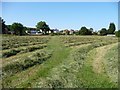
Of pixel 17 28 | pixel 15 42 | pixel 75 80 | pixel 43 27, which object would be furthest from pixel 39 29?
pixel 75 80

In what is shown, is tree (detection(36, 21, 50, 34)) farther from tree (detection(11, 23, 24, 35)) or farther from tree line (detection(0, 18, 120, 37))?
tree (detection(11, 23, 24, 35))

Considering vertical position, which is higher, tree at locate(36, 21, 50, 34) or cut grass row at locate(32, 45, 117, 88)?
tree at locate(36, 21, 50, 34)

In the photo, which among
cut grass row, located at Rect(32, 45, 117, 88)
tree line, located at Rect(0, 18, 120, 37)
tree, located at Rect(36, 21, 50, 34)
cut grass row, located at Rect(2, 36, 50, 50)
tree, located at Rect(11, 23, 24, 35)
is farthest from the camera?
tree, located at Rect(36, 21, 50, 34)

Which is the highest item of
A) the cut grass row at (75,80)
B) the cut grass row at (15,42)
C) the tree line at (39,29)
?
the tree line at (39,29)

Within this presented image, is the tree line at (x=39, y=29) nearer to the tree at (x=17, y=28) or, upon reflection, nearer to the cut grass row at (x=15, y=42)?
the tree at (x=17, y=28)

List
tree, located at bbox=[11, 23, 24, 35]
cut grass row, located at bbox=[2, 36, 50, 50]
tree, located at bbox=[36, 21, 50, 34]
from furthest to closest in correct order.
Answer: tree, located at bbox=[36, 21, 50, 34]
tree, located at bbox=[11, 23, 24, 35]
cut grass row, located at bbox=[2, 36, 50, 50]

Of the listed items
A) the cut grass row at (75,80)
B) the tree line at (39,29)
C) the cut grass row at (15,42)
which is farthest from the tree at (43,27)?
the cut grass row at (75,80)

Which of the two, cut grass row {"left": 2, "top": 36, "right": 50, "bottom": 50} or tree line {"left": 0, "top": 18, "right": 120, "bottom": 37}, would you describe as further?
tree line {"left": 0, "top": 18, "right": 120, "bottom": 37}

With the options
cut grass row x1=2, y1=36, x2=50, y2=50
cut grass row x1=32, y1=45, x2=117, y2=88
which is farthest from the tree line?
cut grass row x1=32, y1=45, x2=117, y2=88

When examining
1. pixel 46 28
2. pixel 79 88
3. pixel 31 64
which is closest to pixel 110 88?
pixel 79 88

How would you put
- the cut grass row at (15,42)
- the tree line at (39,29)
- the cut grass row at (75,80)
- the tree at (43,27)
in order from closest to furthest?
the cut grass row at (75,80) → the cut grass row at (15,42) → the tree line at (39,29) → the tree at (43,27)

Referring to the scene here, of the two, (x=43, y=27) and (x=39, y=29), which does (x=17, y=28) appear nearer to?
(x=43, y=27)

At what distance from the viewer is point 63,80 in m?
20.5

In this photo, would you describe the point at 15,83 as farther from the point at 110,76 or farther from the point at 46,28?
the point at 46,28
